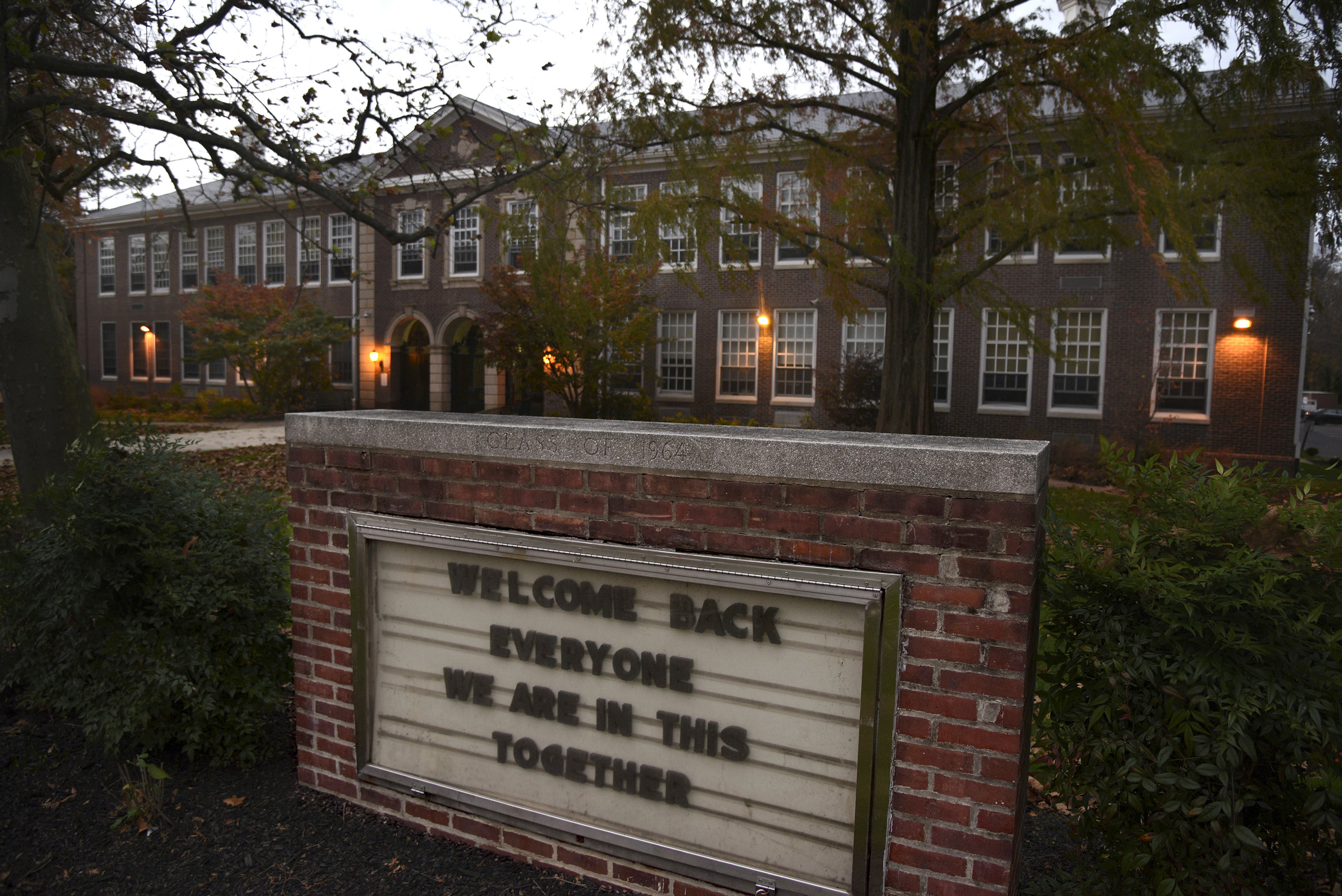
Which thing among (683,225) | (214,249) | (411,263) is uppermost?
(214,249)

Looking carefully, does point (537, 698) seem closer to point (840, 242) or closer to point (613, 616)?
point (613, 616)

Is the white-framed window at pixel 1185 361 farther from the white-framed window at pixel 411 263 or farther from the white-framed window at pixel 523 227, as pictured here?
the white-framed window at pixel 411 263

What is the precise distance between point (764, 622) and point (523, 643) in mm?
964

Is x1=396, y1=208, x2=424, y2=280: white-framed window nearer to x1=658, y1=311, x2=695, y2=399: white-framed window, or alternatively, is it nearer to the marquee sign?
x1=658, y1=311, x2=695, y2=399: white-framed window

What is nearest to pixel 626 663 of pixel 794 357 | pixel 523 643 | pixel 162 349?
pixel 523 643

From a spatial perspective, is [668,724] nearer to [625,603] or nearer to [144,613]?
[625,603]

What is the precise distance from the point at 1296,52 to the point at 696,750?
10247mm

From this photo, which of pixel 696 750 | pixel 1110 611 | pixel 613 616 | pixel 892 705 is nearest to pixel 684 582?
pixel 613 616

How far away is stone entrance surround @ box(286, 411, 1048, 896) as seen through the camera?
2.33 meters

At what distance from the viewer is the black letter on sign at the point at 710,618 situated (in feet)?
8.96

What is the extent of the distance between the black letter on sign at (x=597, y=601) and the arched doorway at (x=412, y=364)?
3003 cm

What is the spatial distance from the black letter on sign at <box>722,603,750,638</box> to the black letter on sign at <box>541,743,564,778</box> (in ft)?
→ 2.74

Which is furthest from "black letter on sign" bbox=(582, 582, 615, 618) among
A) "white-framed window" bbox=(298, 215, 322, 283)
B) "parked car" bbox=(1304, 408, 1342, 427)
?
"parked car" bbox=(1304, 408, 1342, 427)

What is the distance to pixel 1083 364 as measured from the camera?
21.1 meters
